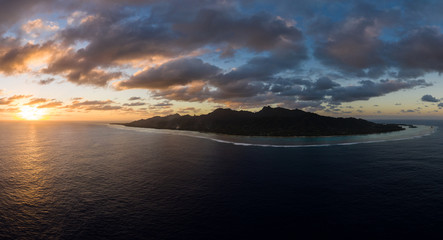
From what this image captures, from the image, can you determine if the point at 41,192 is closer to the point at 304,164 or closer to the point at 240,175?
the point at 240,175

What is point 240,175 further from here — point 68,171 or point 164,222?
point 68,171

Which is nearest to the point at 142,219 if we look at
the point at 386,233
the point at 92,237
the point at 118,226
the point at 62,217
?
the point at 118,226

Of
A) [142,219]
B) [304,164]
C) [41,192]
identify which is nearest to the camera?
[142,219]

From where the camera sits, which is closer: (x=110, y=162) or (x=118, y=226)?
(x=118, y=226)

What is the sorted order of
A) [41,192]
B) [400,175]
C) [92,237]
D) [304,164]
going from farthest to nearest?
1. [304,164]
2. [400,175]
3. [41,192]
4. [92,237]

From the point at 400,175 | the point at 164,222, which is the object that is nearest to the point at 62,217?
the point at 164,222

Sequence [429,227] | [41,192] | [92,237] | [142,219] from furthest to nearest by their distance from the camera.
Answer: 1. [41,192]
2. [142,219]
3. [429,227]
4. [92,237]

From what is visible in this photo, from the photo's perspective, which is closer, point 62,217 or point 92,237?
point 92,237

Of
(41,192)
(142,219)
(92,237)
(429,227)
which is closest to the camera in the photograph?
(92,237)

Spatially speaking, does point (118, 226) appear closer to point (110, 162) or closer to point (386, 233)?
point (386, 233)
